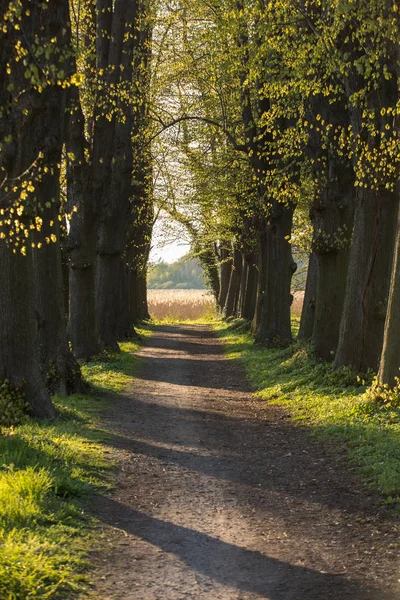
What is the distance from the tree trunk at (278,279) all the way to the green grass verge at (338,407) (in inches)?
113

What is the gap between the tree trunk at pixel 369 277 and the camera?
15078 millimetres

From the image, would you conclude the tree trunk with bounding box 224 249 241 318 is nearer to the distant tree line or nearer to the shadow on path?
the shadow on path

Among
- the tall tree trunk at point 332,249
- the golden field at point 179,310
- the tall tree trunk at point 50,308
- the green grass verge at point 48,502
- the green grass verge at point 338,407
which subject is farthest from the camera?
the golden field at point 179,310

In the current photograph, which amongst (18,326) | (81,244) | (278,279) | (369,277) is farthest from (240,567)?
(278,279)

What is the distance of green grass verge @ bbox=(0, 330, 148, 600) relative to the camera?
5948mm

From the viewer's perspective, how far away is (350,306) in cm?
1555

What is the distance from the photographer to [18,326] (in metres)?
12.1

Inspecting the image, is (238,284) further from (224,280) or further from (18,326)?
(18,326)

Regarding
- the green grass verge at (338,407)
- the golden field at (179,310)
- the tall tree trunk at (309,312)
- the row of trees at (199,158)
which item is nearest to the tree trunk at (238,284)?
the row of trees at (199,158)

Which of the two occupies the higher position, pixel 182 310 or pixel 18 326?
pixel 18 326

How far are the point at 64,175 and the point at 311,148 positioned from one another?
22.9ft

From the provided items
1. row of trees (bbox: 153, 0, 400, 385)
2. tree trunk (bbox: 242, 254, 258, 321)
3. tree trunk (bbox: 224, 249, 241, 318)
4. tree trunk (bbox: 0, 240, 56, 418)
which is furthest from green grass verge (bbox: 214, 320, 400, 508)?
tree trunk (bbox: 224, 249, 241, 318)

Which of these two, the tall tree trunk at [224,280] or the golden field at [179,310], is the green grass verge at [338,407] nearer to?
the tall tree trunk at [224,280]

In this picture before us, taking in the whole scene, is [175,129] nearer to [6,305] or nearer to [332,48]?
[332,48]
